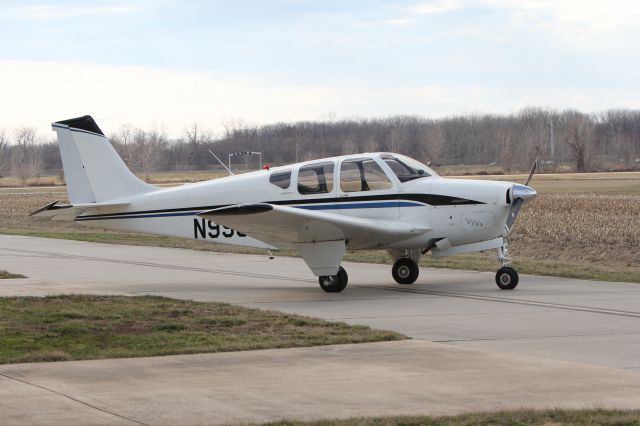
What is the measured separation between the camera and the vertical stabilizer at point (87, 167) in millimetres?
18344

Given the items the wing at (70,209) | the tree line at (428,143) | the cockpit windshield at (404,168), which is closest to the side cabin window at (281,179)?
the cockpit windshield at (404,168)

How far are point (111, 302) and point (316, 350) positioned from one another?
506 cm

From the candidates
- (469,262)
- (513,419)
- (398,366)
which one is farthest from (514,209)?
(513,419)

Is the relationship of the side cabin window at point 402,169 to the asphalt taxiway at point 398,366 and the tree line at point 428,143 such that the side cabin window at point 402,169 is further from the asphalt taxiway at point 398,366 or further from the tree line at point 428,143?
the tree line at point 428,143

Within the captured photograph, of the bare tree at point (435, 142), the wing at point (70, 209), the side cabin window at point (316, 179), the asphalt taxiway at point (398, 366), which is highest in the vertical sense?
the bare tree at point (435, 142)

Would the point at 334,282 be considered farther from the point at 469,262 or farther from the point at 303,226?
the point at 469,262

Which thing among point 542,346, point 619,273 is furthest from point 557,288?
point 542,346

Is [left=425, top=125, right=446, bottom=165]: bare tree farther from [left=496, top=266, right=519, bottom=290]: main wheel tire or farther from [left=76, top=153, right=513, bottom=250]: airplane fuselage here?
[left=496, top=266, right=519, bottom=290]: main wheel tire

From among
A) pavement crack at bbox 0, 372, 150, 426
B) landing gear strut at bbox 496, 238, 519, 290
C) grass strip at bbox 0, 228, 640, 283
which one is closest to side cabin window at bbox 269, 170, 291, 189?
landing gear strut at bbox 496, 238, 519, 290

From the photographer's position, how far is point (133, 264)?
2272cm

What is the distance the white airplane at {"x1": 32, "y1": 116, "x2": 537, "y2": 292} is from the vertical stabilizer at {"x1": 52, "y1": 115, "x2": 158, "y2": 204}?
0.43m

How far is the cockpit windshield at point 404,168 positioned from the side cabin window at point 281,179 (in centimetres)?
165

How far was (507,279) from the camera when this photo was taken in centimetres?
A: 1633

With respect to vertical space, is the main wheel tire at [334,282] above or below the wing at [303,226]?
below
